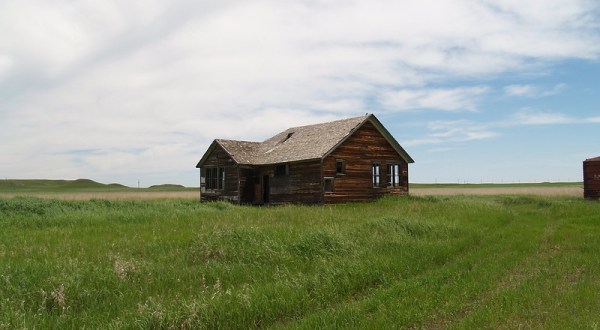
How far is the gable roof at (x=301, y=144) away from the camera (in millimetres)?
30141

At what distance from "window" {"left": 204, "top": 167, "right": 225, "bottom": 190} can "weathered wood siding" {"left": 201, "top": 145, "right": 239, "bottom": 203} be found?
0.83 ft

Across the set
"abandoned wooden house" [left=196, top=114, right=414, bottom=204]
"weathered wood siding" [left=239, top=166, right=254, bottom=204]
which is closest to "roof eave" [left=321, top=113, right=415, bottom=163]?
"abandoned wooden house" [left=196, top=114, right=414, bottom=204]

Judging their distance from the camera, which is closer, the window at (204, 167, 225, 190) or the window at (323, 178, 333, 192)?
the window at (323, 178, 333, 192)

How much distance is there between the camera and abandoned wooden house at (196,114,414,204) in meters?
29.6

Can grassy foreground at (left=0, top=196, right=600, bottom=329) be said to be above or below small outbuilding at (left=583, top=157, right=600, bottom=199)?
below

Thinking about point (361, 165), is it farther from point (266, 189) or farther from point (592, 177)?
point (592, 177)

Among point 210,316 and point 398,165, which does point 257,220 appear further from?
point 398,165

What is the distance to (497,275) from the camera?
29.6ft

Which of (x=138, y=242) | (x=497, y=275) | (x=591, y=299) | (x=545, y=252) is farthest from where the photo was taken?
(x=138, y=242)

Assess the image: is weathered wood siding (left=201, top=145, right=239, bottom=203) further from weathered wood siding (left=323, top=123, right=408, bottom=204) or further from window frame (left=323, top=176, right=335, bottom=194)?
weathered wood siding (left=323, top=123, right=408, bottom=204)

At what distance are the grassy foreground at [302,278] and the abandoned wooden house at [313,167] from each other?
47.8 feet

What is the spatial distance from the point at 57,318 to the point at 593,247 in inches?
492

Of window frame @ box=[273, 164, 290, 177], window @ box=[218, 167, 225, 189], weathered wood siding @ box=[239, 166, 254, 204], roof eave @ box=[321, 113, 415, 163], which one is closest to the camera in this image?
roof eave @ box=[321, 113, 415, 163]

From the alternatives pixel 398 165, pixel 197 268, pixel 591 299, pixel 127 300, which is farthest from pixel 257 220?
pixel 398 165
